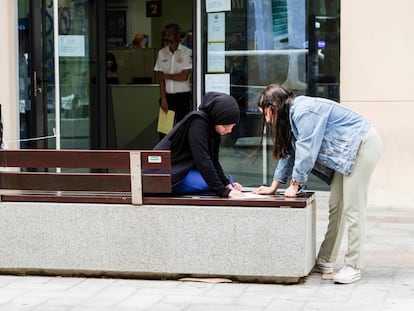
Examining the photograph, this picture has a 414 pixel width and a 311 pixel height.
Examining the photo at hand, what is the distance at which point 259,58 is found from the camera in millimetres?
10773

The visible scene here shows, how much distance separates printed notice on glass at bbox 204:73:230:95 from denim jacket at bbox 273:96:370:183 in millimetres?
4581

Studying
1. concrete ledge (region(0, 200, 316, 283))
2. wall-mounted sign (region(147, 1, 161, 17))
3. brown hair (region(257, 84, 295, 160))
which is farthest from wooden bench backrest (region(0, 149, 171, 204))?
wall-mounted sign (region(147, 1, 161, 17))

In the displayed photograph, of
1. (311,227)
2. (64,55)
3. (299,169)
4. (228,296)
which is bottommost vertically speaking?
(228,296)

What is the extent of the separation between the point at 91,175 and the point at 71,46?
526 cm

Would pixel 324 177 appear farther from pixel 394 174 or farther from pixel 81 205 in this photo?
pixel 394 174

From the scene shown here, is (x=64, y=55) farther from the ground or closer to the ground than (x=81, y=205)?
farther from the ground

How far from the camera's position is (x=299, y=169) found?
6238 millimetres

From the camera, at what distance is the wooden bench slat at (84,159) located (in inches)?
254

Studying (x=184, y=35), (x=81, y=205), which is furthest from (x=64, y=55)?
(x=81, y=205)

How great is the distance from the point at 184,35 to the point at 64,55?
7.39 feet

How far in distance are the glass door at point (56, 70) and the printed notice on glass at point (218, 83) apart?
1.86 m

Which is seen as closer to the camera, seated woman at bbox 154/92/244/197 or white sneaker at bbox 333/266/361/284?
white sneaker at bbox 333/266/361/284

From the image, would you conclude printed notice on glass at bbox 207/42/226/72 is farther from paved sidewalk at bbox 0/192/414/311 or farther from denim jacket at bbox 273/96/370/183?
denim jacket at bbox 273/96/370/183

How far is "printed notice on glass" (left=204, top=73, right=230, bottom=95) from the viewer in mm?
10938
